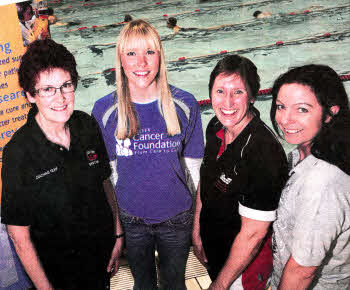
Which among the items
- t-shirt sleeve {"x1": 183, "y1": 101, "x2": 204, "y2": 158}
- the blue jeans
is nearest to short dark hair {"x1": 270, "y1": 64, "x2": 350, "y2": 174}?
t-shirt sleeve {"x1": 183, "y1": 101, "x2": 204, "y2": 158}

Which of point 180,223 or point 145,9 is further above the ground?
point 145,9

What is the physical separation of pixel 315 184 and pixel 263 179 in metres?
0.24

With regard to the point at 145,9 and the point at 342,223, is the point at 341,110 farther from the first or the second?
the point at 145,9

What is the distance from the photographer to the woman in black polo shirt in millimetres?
1398

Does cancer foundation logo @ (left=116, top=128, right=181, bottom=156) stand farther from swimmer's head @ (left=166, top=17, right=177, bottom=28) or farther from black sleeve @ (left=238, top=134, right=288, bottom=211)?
swimmer's head @ (left=166, top=17, right=177, bottom=28)

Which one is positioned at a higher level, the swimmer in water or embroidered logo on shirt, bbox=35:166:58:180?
the swimmer in water

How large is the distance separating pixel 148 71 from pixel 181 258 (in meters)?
1.08

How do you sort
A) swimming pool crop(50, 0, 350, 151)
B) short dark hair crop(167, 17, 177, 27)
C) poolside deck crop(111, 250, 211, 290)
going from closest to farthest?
poolside deck crop(111, 250, 211, 290) < swimming pool crop(50, 0, 350, 151) < short dark hair crop(167, 17, 177, 27)

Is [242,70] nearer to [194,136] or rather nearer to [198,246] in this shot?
[194,136]

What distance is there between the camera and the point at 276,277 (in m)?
1.59

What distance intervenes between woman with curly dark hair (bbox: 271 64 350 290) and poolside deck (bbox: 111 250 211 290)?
85cm

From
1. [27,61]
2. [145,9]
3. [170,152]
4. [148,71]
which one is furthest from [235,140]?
[145,9]

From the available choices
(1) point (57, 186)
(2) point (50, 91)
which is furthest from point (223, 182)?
(2) point (50, 91)

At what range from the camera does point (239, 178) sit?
1455mm
